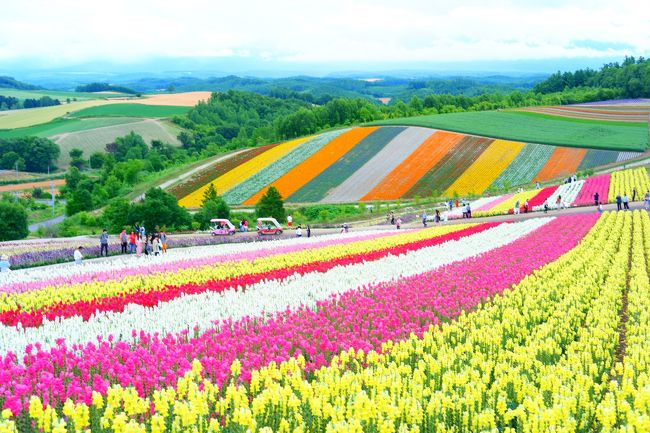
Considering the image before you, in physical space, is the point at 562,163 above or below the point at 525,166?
above

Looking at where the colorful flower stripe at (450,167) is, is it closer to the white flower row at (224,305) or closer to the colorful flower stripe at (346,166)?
the colorful flower stripe at (346,166)

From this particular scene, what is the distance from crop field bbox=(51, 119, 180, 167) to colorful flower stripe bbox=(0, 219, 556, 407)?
141m

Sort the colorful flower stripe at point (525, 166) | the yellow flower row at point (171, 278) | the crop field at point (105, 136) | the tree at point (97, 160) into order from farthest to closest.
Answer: the crop field at point (105, 136) < the tree at point (97, 160) < the colorful flower stripe at point (525, 166) < the yellow flower row at point (171, 278)

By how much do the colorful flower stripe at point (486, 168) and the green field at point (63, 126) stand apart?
4177 inches

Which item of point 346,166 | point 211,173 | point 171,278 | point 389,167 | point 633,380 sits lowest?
point 211,173

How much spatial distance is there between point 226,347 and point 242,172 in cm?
8193

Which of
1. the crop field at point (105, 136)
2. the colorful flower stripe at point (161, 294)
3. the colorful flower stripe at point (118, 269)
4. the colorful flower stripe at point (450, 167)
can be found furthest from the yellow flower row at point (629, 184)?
the crop field at point (105, 136)

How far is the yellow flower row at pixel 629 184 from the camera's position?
55469 millimetres

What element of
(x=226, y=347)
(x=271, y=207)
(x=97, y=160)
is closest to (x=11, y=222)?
(x=271, y=207)

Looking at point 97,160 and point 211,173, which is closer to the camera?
point 211,173

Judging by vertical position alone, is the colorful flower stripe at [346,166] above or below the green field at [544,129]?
below

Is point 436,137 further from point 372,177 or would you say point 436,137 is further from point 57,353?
point 57,353

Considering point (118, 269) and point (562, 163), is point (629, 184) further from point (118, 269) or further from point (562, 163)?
point (118, 269)

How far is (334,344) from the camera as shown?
1305cm
